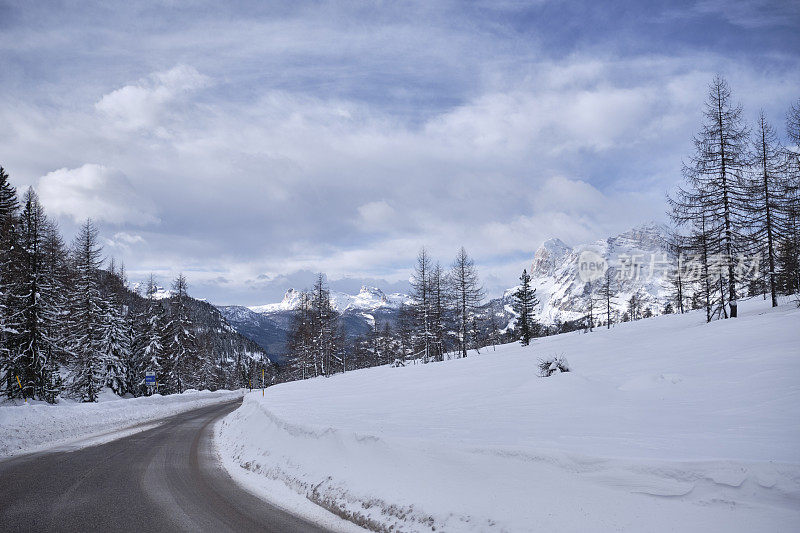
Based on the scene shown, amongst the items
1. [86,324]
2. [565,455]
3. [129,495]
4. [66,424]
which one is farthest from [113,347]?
[565,455]

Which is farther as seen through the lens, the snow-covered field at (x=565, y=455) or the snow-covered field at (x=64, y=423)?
the snow-covered field at (x=64, y=423)

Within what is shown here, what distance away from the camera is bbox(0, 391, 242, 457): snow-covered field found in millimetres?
14695

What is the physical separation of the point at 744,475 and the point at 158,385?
168ft

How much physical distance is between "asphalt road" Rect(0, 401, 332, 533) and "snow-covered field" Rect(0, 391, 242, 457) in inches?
111

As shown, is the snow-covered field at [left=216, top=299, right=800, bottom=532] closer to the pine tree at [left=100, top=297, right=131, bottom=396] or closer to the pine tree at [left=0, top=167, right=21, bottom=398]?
the pine tree at [left=0, top=167, right=21, bottom=398]

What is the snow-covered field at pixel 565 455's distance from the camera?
4.93 metres

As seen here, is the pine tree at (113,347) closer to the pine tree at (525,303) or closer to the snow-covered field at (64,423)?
the snow-covered field at (64,423)

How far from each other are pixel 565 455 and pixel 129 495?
8334 millimetres

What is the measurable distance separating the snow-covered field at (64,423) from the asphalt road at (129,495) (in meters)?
2.82

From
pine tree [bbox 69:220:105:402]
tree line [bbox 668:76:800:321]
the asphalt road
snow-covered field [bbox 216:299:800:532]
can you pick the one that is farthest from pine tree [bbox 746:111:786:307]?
pine tree [bbox 69:220:105:402]

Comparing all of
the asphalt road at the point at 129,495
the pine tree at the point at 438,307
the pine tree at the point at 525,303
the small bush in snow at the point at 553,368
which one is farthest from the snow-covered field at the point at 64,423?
the pine tree at the point at 525,303

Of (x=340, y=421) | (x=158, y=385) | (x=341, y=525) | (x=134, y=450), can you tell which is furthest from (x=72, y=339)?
(x=341, y=525)

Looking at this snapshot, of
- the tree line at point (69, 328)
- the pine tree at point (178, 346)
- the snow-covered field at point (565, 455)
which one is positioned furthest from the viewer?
the pine tree at point (178, 346)

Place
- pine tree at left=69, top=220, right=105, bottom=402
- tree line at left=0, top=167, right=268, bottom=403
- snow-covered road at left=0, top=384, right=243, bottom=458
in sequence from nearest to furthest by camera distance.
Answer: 1. snow-covered road at left=0, top=384, right=243, bottom=458
2. tree line at left=0, top=167, right=268, bottom=403
3. pine tree at left=69, top=220, right=105, bottom=402
